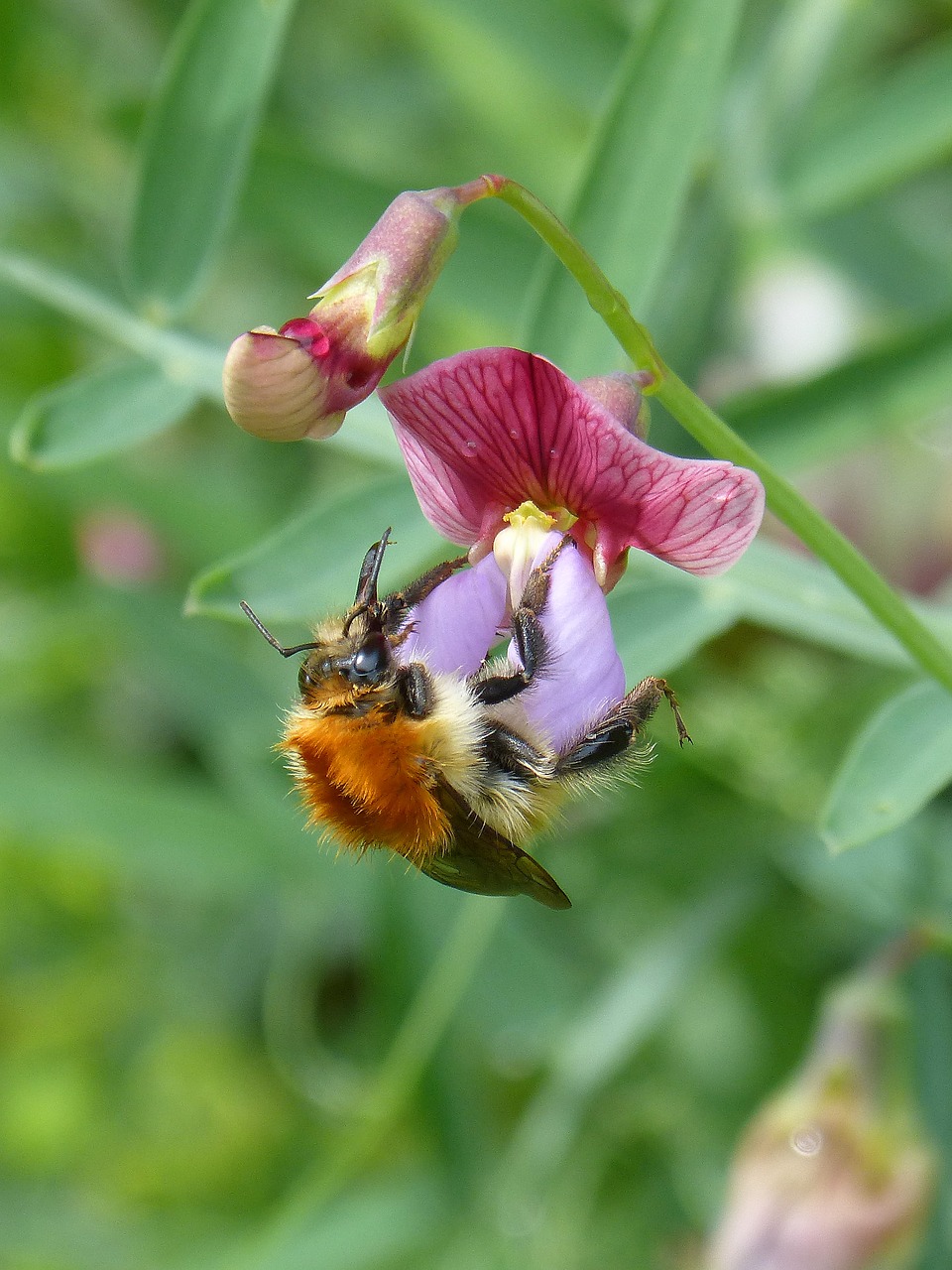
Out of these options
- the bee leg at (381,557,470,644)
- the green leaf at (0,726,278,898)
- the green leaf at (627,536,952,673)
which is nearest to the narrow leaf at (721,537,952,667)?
the green leaf at (627,536,952,673)

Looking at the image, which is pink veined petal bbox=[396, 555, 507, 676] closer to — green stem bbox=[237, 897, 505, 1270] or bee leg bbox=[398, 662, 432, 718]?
bee leg bbox=[398, 662, 432, 718]


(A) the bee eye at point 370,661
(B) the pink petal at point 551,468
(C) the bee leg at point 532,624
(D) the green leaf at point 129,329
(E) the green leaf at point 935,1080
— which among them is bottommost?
(E) the green leaf at point 935,1080

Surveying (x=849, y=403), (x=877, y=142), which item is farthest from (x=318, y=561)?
(x=877, y=142)

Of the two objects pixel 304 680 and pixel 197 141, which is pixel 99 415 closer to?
pixel 197 141

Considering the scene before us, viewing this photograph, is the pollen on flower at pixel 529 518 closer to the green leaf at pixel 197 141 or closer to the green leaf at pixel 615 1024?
the green leaf at pixel 197 141

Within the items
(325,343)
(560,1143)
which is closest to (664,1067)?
(560,1143)

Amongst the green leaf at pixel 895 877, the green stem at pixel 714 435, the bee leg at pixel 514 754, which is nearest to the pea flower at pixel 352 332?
the green stem at pixel 714 435
